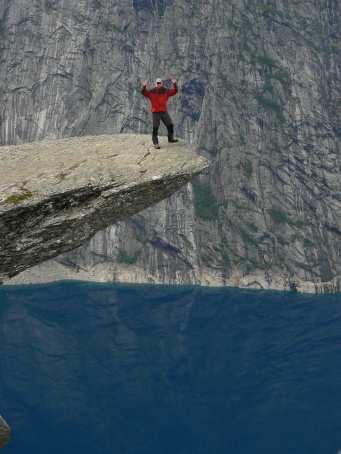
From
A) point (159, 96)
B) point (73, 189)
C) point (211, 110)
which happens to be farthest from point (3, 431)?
A: point (211, 110)

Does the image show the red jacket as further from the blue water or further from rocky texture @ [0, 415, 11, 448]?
the blue water

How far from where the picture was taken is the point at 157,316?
10844cm

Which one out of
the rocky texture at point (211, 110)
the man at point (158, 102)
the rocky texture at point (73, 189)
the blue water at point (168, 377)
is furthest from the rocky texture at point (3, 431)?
the rocky texture at point (211, 110)

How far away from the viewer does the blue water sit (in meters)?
49.4

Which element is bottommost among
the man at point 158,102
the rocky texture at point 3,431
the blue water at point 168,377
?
the blue water at point 168,377

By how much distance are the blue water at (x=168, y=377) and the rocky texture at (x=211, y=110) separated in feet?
149

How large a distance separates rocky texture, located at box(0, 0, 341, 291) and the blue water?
1790 inches

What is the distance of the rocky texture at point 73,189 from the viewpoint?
18.2 m

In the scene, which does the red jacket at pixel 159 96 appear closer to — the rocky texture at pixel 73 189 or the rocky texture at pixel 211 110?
the rocky texture at pixel 73 189

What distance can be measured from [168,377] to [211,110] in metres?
133

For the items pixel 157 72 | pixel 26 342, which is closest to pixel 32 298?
pixel 26 342

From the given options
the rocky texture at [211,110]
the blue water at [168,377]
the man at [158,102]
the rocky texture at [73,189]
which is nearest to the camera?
the rocky texture at [73,189]

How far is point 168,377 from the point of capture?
225ft

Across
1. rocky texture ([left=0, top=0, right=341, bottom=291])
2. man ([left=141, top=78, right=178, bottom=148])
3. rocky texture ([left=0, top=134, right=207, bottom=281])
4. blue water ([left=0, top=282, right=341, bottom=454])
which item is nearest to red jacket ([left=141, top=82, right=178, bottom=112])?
man ([left=141, top=78, right=178, bottom=148])
